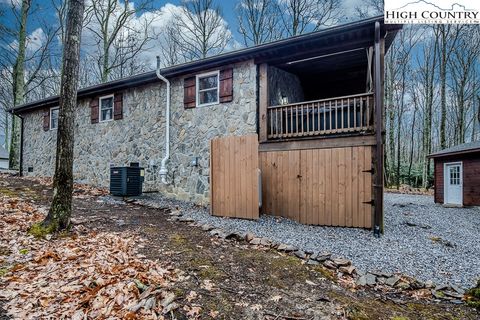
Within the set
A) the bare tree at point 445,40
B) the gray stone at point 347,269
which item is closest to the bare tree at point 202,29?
the bare tree at point 445,40

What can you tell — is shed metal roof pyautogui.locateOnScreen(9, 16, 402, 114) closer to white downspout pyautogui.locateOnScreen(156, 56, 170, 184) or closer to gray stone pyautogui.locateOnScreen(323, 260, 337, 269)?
white downspout pyautogui.locateOnScreen(156, 56, 170, 184)

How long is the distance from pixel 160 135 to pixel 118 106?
227cm

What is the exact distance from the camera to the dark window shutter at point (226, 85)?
300 inches

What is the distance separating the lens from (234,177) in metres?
6.74

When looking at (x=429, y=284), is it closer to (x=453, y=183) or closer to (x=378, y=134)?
(x=378, y=134)

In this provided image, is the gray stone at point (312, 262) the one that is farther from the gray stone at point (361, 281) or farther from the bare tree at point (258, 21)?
the bare tree at point (258, 21)

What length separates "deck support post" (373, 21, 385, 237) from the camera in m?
5.61

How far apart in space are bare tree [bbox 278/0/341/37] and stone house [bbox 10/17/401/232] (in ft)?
25.9

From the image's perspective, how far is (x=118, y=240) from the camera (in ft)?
14.1

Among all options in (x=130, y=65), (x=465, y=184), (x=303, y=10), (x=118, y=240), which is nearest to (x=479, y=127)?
(x=465, y=184)

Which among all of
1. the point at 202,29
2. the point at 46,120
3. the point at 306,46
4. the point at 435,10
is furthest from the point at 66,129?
the point at 202,29

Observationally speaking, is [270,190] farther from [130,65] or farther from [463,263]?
[130,65]

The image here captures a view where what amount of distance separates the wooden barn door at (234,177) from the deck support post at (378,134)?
8.01ft

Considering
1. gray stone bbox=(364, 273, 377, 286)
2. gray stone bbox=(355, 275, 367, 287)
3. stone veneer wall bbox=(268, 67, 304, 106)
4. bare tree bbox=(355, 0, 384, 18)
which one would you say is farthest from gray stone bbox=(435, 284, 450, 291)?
bare tree bbox=(355, 0, 384, 18)
